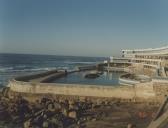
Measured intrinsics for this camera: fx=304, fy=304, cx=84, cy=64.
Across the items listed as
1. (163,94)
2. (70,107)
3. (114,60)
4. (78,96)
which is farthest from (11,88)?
(114,60)

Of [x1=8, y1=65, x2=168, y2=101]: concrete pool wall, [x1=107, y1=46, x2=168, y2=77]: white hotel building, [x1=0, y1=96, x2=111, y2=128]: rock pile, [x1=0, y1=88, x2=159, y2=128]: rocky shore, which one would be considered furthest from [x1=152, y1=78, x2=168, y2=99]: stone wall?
[x1=107, y1=46, x2=168, y2=77]: white hotel building

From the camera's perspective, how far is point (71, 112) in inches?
1169

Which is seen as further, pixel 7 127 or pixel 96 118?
pixel 96 118

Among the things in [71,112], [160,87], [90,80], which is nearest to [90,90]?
[160,87]

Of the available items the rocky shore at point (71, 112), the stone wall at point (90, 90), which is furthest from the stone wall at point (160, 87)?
the rocky shore at point (71, 112)

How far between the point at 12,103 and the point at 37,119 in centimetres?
850

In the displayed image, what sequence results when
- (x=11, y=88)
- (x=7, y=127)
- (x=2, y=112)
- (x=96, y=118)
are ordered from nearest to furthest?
(x=7, y=127)
(x=96, y=118)
(x=2, y=112)
(x=11, y=88)

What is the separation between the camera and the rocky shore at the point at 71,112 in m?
26.6

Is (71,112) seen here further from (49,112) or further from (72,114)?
(49,112)

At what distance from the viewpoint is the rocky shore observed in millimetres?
26647

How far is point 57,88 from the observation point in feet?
128

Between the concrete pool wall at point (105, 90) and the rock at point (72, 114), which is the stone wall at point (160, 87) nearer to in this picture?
the concrete pool wall at point (105, 90)

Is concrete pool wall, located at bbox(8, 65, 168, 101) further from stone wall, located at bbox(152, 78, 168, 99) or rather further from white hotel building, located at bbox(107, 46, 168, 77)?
white hotel building, located at bbox(107, 46, 168, 77)

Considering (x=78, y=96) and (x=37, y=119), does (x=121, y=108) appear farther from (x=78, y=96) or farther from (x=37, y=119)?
(x=37, y=119)
